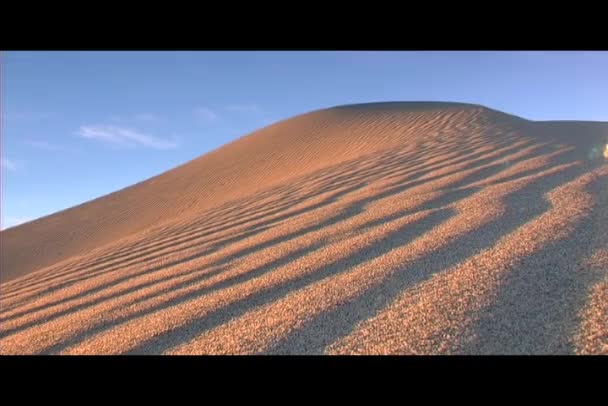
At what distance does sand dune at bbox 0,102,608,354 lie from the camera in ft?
6.15

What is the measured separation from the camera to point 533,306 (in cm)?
191

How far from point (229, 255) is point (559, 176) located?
3.08m

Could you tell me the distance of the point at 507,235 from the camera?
279 centimetres

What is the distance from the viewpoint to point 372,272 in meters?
2.55

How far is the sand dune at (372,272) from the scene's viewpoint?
6.15ft
